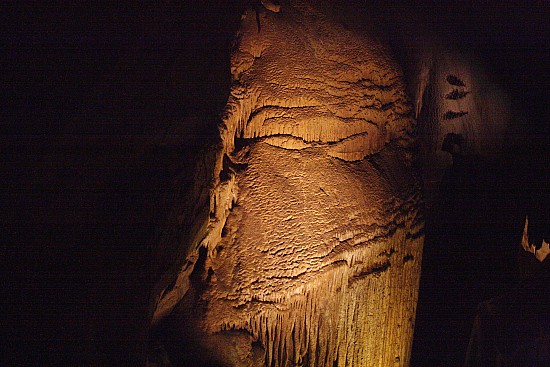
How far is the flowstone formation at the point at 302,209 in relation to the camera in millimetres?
2447

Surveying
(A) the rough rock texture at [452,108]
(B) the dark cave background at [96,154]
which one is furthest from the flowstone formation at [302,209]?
(A) the rough rock texture at [452,108]

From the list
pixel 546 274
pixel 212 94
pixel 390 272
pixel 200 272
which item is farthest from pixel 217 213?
pixel 546 274

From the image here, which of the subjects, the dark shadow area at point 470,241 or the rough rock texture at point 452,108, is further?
the dark shadow area at point 470,241

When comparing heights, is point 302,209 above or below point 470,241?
above

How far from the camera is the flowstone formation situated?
8.03 feet

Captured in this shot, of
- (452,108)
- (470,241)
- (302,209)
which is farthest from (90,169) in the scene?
(470,241)

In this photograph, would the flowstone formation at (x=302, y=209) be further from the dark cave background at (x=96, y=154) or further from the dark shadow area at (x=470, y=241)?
the dark shadow area at (x=470, y=241)

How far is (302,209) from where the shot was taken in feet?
8.68

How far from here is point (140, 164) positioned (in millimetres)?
1681

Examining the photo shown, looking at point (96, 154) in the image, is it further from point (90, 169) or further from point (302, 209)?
point (302, 209)

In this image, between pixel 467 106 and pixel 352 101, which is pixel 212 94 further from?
pixel 467 106

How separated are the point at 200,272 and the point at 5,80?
140 centimetres

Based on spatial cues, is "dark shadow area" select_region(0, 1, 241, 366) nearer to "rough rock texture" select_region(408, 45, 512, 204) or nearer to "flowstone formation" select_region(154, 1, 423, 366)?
"flowstone formation" select_region(154, 1, 423, 366)

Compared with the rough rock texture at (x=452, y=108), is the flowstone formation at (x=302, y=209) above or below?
below
